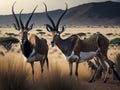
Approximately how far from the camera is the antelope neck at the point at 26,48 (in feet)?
42.5

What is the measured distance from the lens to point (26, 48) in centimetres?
1303

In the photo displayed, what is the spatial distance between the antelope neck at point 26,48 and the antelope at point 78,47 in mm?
811

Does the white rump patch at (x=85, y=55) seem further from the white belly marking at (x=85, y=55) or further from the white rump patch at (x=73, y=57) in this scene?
the white rump patch at (x=73, y=57)

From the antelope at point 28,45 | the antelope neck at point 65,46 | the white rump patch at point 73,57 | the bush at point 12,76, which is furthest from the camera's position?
the antelope neck at point 65,46

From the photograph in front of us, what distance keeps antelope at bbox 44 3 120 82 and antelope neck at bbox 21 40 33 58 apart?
81 centimetres

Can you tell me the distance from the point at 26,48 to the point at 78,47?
5.74ft

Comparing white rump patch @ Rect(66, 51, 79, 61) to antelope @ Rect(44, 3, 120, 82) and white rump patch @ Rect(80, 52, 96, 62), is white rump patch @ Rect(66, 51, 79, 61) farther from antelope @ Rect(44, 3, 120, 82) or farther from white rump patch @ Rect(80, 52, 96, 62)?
white rump patch @ Rect(80, 52, 96, 62)

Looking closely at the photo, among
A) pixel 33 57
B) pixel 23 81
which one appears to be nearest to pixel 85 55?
pixel 33 57

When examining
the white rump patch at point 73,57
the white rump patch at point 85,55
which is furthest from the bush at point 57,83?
the white rump patch at point 85,55

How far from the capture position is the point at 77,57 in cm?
1293

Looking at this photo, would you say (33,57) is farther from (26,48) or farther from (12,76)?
(12,76)

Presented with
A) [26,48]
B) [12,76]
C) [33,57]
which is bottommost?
[33,57]

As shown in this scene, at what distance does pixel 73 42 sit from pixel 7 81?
17.8ft

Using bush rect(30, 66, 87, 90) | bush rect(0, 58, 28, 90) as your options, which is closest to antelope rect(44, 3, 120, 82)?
bush rect(30, 66, 87, 90)
